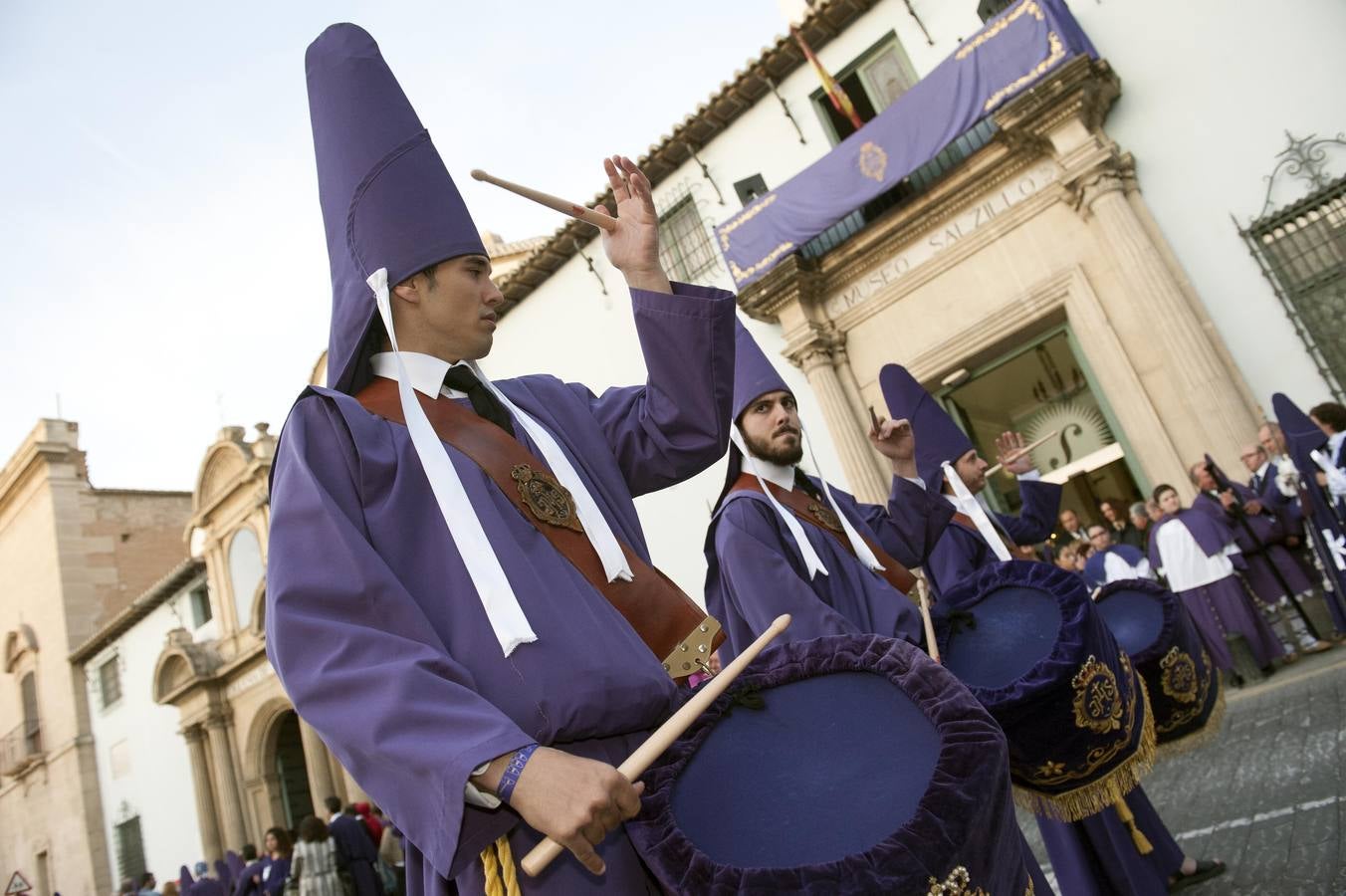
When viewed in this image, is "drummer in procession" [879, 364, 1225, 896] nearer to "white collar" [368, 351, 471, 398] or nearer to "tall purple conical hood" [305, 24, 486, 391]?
"white collar" [368, 351, 471, 398]

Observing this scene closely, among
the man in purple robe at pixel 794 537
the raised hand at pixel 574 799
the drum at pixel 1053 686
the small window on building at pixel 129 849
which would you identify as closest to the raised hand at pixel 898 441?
the man in purple robe at pixel 794 537

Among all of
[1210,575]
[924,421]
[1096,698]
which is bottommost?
[1210,575]

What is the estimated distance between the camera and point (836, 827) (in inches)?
50.1

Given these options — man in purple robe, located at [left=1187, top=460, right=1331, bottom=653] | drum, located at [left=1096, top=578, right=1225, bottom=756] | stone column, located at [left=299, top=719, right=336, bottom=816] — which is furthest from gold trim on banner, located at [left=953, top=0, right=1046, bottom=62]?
stone column, located at [left=299, top=719, right=336, bottom=816]

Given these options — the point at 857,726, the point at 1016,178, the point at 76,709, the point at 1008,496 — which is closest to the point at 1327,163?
the point at 1016,178

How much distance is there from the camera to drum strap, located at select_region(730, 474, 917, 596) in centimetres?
Answer: 337

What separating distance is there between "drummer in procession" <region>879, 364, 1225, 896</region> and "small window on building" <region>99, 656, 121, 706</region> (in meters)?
26.6

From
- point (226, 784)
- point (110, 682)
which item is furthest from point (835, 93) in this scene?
point (110, 682)

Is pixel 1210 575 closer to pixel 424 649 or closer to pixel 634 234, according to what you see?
pixel 634 234

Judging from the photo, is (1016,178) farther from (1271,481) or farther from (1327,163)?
(1271,481)

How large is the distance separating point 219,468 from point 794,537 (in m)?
22.0

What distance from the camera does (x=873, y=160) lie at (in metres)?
11.3

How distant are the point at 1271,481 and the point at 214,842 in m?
21.7

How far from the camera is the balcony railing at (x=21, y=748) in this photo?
27891 millimetres
